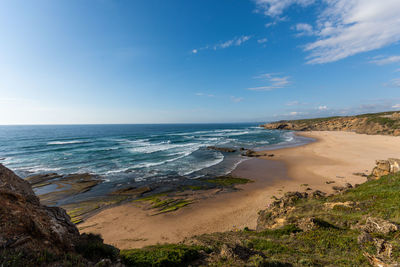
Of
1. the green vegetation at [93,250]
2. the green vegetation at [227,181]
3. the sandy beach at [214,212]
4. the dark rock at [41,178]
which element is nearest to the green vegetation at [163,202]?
the sandy beach at [214,212]

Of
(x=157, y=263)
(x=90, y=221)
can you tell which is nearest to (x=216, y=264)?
(x=157, y=263)

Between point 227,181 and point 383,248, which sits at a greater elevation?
point 383,248

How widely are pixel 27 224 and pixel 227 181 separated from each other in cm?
2127

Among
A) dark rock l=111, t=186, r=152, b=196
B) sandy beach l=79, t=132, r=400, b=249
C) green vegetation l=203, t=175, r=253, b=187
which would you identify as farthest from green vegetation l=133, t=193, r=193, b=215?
Answer: green vegetation l=203, t=175, r=253, b=187

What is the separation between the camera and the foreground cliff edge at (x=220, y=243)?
4367 mm

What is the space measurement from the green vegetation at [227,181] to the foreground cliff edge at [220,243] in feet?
42.2

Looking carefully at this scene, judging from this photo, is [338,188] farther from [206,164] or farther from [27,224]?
[27,224]

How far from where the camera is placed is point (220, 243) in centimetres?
802

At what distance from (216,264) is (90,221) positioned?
14.0 meters

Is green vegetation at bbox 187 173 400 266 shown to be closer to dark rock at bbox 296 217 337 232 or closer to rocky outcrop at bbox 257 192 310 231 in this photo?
dark rock at bbox 296 217 337 232

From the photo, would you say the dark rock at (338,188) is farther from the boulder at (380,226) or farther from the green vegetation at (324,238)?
the boulder at (380,226)

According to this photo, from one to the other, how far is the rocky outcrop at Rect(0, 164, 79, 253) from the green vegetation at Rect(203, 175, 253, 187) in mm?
18556

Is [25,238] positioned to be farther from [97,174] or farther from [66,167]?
[66,167]

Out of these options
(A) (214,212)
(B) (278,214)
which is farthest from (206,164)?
(B) (278,214)
